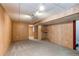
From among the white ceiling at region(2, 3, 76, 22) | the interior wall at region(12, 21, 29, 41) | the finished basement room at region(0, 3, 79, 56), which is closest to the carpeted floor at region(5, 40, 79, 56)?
the finished basement room at region(0, 3, 79, 56)

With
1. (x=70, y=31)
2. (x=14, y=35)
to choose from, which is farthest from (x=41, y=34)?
(x=70, y=31)

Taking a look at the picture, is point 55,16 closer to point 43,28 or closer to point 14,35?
point 43,28

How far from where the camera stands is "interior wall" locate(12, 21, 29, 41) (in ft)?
29.7

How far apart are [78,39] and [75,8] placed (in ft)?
16.0

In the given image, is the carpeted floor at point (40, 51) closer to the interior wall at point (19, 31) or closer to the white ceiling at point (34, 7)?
the white ceiling at point (34, 7)

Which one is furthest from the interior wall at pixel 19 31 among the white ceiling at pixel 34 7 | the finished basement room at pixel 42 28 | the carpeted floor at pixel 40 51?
the white ceiling at pixel 34 7

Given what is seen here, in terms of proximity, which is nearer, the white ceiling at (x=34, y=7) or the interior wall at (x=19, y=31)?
the white ceiling at (x=34, y=7)

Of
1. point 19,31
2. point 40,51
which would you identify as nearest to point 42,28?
point 19,31

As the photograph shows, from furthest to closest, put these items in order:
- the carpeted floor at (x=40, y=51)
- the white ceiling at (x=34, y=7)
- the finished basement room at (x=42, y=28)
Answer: the carpeted floor at (x=40, y=51)
the finished basement room at (x=42, y=28)
the white ceiling at (x=34, y=7)

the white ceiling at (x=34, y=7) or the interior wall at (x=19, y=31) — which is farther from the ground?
the white ceiling at (x=34, y=7)

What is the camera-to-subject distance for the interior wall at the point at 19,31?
905 centimetres

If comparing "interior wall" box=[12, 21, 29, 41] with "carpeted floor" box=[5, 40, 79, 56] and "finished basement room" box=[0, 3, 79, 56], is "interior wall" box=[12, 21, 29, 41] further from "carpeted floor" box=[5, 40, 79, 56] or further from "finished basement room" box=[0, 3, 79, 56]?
"carpeted floor" box=[5, 40, 79, 56]

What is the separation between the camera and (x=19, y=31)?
30.9 feet

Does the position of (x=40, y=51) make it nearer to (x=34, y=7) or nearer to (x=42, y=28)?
(x=34, y=7)
